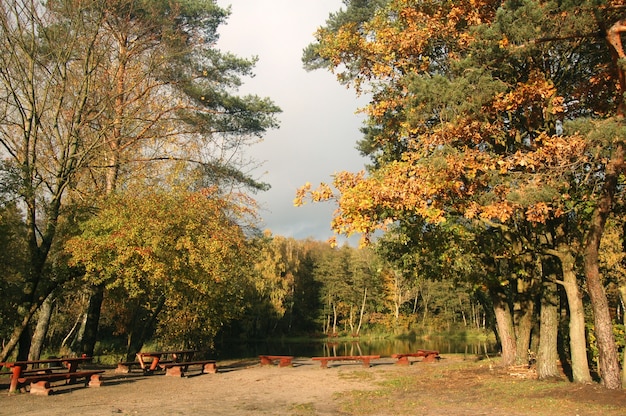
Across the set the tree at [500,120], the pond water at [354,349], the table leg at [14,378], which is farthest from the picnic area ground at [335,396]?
the pond water at [354,349]

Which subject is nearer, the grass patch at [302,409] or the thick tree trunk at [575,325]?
the grass patch at [302,409]

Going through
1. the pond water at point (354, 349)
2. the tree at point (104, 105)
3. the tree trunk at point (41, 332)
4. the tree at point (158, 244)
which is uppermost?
the tree at point (104, 105)

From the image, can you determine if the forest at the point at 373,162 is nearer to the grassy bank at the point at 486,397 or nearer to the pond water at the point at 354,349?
the grassy bank at the point at 486,397

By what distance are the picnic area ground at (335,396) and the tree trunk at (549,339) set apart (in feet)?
1.53

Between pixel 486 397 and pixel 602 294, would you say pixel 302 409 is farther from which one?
pixel 602 294

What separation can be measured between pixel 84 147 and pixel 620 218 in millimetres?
14618

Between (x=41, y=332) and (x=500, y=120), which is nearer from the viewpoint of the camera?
(x=500, y=120)

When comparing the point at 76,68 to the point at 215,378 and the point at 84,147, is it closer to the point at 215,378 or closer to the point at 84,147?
A: the point at 84,147

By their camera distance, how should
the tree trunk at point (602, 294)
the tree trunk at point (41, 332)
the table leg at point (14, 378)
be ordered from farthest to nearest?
the tree trunk at point (41, 332)
the table leg at point (14, 378)
the tree trunk at point (602, 294)

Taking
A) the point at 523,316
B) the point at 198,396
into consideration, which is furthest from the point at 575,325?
the point at 198,396

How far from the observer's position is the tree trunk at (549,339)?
11.2m

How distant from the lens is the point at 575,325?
1018cm

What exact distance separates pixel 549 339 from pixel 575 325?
3.70 feet

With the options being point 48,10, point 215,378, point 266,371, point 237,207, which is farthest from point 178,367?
point 48,10
